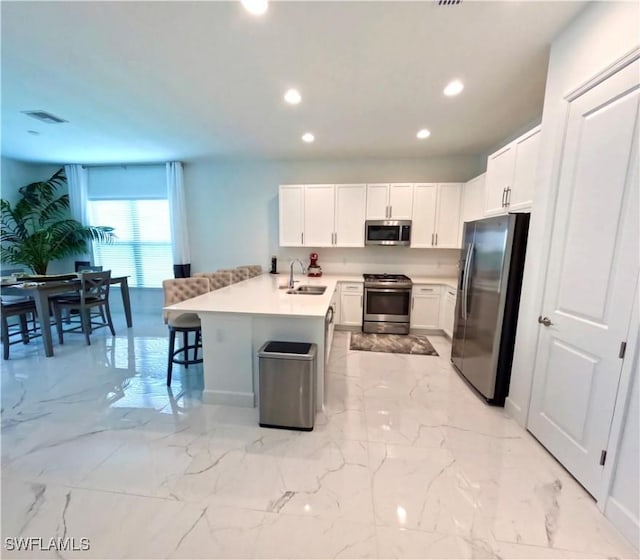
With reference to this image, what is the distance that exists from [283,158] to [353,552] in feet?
15.6

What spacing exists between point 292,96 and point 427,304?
10.8 ft

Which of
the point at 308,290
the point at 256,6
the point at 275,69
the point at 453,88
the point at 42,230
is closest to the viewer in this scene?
the point at 256,6

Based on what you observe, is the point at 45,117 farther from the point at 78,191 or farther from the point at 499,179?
the point at 499,179

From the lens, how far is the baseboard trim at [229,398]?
2369mm

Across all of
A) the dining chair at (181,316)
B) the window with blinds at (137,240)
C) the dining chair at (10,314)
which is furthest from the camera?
the window with blinds at (137,240)

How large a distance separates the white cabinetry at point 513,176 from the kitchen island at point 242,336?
76.7 inches

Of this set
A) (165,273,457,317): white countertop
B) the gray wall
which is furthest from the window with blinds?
(165,273,457,317): white countertop

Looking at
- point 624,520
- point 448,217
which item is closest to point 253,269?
point 448,217

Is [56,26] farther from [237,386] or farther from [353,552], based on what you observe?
[353,552]

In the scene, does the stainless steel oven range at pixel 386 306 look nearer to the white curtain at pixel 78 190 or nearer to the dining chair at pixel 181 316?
the dining chair at pixel 181 316

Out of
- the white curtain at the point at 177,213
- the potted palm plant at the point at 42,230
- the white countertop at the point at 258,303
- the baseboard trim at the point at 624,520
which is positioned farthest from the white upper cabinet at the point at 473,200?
the potted palm plant at the point at 42,230

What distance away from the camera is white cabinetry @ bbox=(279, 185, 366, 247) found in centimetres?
430

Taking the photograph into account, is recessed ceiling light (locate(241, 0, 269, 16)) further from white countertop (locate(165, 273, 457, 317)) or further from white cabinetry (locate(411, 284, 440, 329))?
white cabinetry (locate(411, 284, 440, 329))

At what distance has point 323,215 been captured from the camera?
14.4 ft
